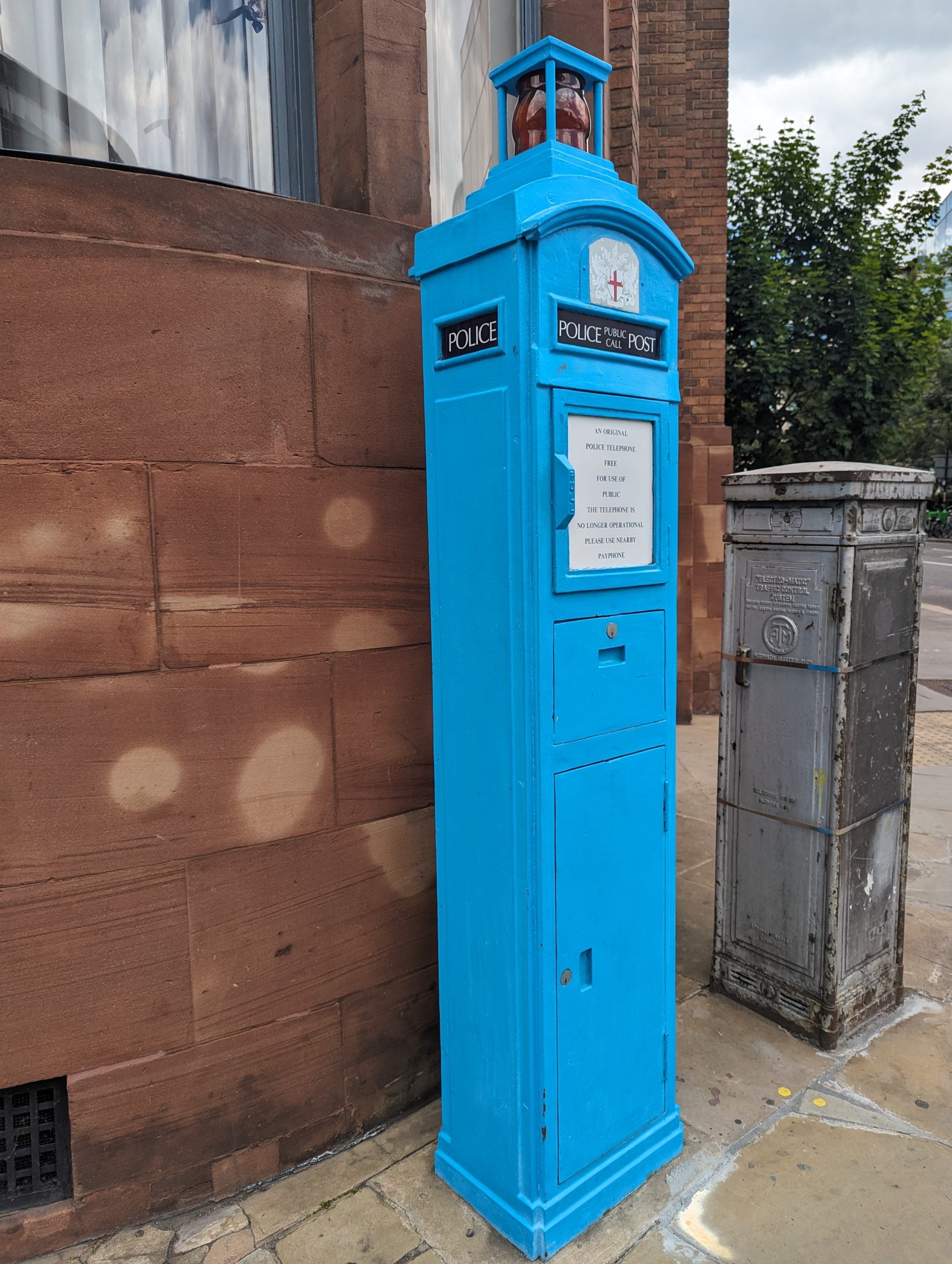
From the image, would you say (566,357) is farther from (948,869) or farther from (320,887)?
(948,869)

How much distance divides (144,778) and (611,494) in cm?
158

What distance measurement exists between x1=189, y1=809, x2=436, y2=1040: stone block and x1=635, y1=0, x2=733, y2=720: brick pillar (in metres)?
5.46

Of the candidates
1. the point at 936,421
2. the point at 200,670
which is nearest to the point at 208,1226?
the point at 200,670

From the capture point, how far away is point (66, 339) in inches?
93.6

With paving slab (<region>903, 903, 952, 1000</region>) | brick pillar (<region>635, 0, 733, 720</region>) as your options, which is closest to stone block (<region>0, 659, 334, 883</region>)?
Answer: paving slab (<region>903, 903, 952, 1000</region>)

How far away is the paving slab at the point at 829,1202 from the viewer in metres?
2.45

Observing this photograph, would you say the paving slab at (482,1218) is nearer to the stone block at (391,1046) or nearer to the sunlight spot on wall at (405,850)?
the stone block at (391,1046)

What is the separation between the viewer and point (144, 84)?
2.82 metres

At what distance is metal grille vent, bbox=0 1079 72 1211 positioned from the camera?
8.34ft

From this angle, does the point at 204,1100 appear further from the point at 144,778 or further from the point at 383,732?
the point at 383,732

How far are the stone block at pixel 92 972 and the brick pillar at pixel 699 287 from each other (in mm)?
6166

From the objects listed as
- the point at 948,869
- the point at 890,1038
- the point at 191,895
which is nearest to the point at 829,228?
the point at 948,869

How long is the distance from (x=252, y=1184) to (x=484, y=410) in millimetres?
2503

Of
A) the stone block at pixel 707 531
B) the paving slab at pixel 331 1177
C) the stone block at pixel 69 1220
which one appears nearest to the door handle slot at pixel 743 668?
the paving slab at pixel 331 1177
